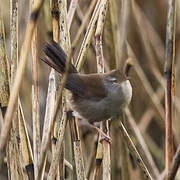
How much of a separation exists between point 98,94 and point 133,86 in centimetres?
115

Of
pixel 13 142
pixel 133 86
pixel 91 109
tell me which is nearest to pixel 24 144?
pixel 13 142

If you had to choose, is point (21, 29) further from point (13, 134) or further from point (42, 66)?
point (13, 134)

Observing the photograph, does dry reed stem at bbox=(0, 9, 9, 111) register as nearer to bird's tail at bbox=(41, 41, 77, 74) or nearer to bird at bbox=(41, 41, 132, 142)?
bird's tail at bbox=(41, 41, 77, 74)

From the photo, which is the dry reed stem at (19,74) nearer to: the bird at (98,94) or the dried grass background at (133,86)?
the dried grass background at (133,86)

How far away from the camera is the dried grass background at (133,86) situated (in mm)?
1984

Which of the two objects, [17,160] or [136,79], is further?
[136,79]

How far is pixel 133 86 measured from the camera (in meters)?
2.98

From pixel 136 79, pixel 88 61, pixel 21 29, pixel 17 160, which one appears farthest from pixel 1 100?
pixel 136 79

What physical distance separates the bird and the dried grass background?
0.48 feet

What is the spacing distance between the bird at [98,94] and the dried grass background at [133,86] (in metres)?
0.15

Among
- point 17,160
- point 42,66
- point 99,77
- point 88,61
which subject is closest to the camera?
point 17,160

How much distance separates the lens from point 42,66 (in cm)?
289

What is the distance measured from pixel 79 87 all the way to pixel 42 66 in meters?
1.12

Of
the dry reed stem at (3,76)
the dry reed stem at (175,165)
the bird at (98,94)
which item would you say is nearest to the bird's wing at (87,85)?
the bird at (98,94)
